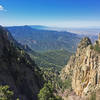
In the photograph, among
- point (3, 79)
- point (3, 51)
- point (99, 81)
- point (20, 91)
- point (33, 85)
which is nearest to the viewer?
point (3, 79)

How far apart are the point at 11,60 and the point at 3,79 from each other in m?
13.2

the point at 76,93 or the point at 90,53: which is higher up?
the point at 90,53

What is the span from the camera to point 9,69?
198 feet

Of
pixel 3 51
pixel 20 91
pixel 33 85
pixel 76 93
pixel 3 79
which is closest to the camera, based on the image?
pixel 3 79

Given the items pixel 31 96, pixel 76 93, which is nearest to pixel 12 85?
pixel 31 96

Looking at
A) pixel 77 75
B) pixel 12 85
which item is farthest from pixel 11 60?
pixel 77 75

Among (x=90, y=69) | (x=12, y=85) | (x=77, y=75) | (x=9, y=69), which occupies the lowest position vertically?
(x=77, y=75)

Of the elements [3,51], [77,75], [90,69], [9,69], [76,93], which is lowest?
[76,93]

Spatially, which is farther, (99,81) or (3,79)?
(99,81)

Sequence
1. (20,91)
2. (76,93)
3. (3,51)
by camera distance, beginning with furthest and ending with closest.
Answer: (76,93) < (3,51) < (20,91)

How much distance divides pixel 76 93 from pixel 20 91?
89.1 m

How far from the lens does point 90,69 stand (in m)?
119

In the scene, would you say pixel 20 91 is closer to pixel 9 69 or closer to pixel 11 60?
pixel 9 69

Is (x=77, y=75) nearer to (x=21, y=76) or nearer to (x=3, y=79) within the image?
(x=21, y=76)
